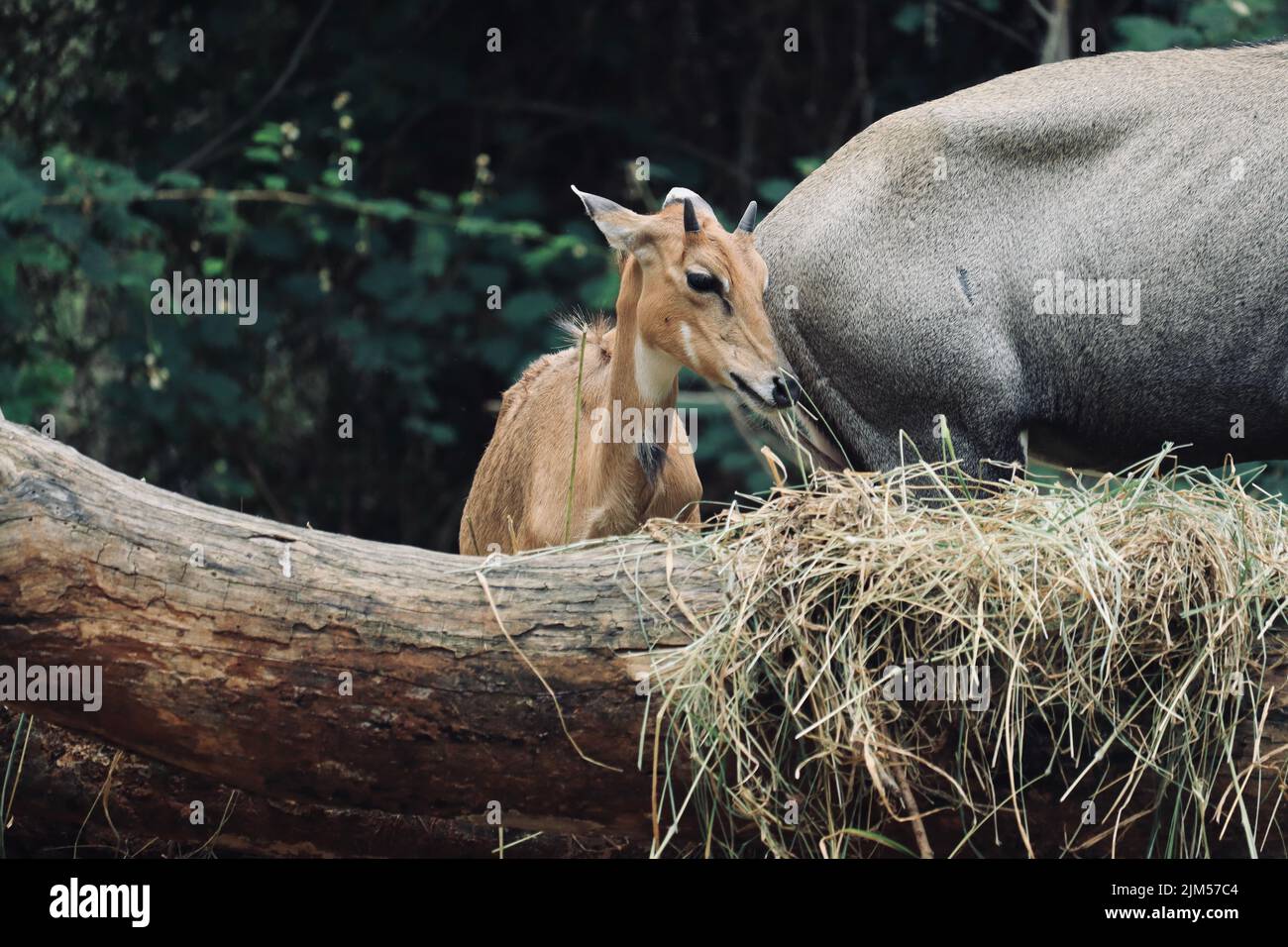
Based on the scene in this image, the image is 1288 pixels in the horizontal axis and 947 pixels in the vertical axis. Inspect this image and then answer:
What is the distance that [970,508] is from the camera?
3777 millimetres

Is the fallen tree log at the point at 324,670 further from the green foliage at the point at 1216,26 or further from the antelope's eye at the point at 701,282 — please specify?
the green foliage at the point at 1216,26

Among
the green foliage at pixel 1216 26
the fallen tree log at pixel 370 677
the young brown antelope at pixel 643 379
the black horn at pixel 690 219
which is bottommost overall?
the fallen tree log at pixel 370 677

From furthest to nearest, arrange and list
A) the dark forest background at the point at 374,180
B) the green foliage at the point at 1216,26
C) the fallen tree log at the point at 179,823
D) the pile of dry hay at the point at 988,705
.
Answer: the dark forest background at the point at 374,180
the green foliage at the point at 1216,26
the fallen tree log at the point at 179,823
the pile of dry hay at the point at 988,705

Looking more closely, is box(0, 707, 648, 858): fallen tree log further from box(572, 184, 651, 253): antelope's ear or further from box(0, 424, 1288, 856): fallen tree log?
box(572, 184, 651, 253): antelope's ear

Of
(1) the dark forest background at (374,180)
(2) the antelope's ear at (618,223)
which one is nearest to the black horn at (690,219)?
(2) the antelope's ear at (618,223)

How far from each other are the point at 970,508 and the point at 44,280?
7.74 metres

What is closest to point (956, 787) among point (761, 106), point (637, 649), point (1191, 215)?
point (637, 649)

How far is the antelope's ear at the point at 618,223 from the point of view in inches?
182

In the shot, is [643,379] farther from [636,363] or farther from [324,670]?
[324,670]

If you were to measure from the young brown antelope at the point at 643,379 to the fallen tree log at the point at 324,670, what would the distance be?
0.81 metres

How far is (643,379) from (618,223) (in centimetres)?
49

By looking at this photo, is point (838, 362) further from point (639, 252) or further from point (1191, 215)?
point (1191, 215)

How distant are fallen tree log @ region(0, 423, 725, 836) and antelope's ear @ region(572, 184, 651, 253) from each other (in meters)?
1.51

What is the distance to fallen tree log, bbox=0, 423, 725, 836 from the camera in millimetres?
3389
